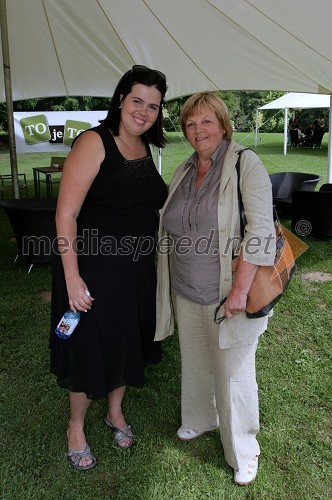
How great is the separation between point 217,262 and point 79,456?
1242 mm

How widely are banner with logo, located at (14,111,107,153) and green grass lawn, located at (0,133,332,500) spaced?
30.1ft

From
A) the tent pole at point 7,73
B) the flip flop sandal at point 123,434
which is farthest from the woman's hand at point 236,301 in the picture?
the tent pole at point 7,73

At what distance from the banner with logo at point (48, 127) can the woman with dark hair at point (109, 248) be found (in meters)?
10.5

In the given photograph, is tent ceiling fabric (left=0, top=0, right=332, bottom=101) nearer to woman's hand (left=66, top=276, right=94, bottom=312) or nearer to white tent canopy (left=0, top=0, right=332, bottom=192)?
white tent canopy (left=0, top=0, right=332, bottom=192)

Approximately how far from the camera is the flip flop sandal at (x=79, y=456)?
2182mm

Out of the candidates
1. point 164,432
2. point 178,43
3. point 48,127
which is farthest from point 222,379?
point 48,127

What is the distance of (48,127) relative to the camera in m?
12.3

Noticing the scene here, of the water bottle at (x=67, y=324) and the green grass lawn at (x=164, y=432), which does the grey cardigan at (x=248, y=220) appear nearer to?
the water bottle at (x=67, y=324)

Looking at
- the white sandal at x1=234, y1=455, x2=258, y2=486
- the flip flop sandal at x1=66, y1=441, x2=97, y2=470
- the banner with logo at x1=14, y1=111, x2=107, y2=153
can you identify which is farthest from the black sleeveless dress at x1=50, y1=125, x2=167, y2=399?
the banner with logo at x1=14, y1=111, x2=107, y2=153

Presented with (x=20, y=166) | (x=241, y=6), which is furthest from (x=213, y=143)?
(x=20, y=166)

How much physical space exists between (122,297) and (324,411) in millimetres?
1493

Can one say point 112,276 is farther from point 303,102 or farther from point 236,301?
point 303,102

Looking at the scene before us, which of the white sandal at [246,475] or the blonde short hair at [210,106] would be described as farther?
the white sandal at [246,475]

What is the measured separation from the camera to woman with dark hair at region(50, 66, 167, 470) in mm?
1845
